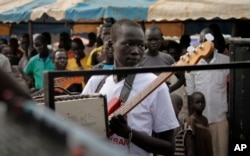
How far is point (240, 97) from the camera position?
484cm

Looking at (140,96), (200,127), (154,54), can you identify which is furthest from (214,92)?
(140,96)

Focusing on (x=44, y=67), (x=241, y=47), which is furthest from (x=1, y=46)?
(x=241, y=47)

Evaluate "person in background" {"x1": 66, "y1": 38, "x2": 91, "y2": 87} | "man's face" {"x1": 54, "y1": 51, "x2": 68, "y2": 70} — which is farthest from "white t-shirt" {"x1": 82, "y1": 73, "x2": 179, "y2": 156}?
"person in background" {"x1": 66, "y1": 38, "x2": 91, "y2": 87}

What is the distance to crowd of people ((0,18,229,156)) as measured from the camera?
10.8ft

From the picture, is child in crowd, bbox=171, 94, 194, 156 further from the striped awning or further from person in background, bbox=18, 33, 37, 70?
person in background, bbox=18, 33, 37, 70

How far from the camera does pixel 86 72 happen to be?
2.59 metres

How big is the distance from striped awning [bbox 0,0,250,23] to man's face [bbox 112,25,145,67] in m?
4.85

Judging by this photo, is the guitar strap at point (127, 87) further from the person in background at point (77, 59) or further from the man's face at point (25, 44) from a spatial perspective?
the man's face at point (25, 44)

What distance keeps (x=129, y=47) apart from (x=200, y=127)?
315 cm

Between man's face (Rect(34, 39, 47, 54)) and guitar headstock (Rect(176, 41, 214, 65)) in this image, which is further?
man's face (Rect(34, 39, 47, 54))

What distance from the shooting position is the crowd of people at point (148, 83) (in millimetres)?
3305

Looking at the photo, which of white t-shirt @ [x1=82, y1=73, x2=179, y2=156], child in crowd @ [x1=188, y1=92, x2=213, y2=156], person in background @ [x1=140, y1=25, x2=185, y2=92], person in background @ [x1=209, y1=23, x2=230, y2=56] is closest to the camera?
white t-shirt @ [x1=82, y1=73, x2=179, y2=156]

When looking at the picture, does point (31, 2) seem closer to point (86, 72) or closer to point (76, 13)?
point (76, 13)

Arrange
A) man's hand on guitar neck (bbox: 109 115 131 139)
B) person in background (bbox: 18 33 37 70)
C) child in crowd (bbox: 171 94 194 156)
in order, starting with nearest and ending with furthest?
man's hand on guitar neck (bbox: 109 115 131 139) < child in crowd (bbox: 171 94 194 156) < person in background (bbox: 18 33 37 70)
